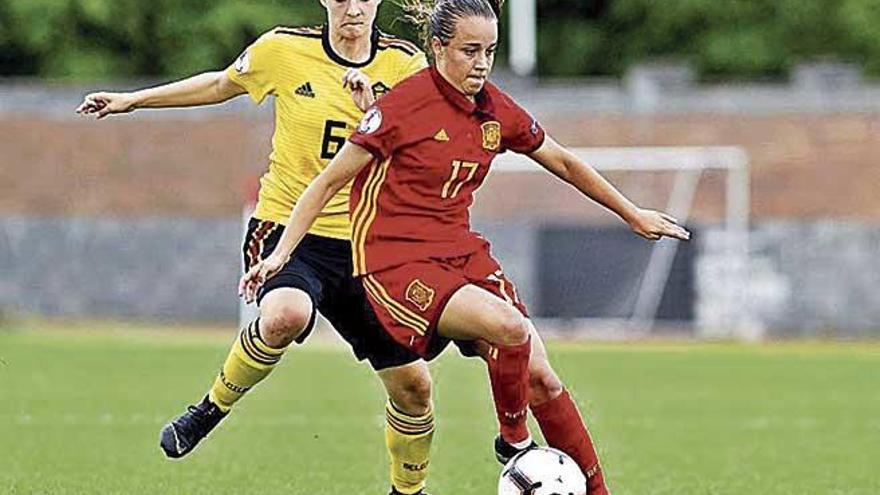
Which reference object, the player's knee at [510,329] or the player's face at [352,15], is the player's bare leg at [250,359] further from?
the player's face at [352,15]

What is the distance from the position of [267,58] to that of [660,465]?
3499mm

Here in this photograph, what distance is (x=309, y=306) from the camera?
7.46 meters

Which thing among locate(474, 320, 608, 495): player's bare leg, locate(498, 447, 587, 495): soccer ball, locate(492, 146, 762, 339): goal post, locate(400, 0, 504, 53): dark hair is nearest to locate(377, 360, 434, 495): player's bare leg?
locate(474, 320, 608, 495): player's bare leg

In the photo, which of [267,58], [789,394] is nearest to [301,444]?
[267,58]

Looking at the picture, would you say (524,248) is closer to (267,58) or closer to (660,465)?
(660,465)

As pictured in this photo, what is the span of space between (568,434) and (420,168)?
1.11m

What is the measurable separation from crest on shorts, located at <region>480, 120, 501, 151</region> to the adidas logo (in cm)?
96

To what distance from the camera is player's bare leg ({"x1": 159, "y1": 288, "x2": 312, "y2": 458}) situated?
7453 millimetres

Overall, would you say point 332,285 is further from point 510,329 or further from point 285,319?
point 510,329

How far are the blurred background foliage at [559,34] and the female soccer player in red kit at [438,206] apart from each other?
25.1 meters

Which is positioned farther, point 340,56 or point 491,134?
point 340,56

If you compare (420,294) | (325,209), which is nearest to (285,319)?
(325,209)

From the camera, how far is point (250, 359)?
7.72 m

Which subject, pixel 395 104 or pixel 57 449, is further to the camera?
pixel 57 449
